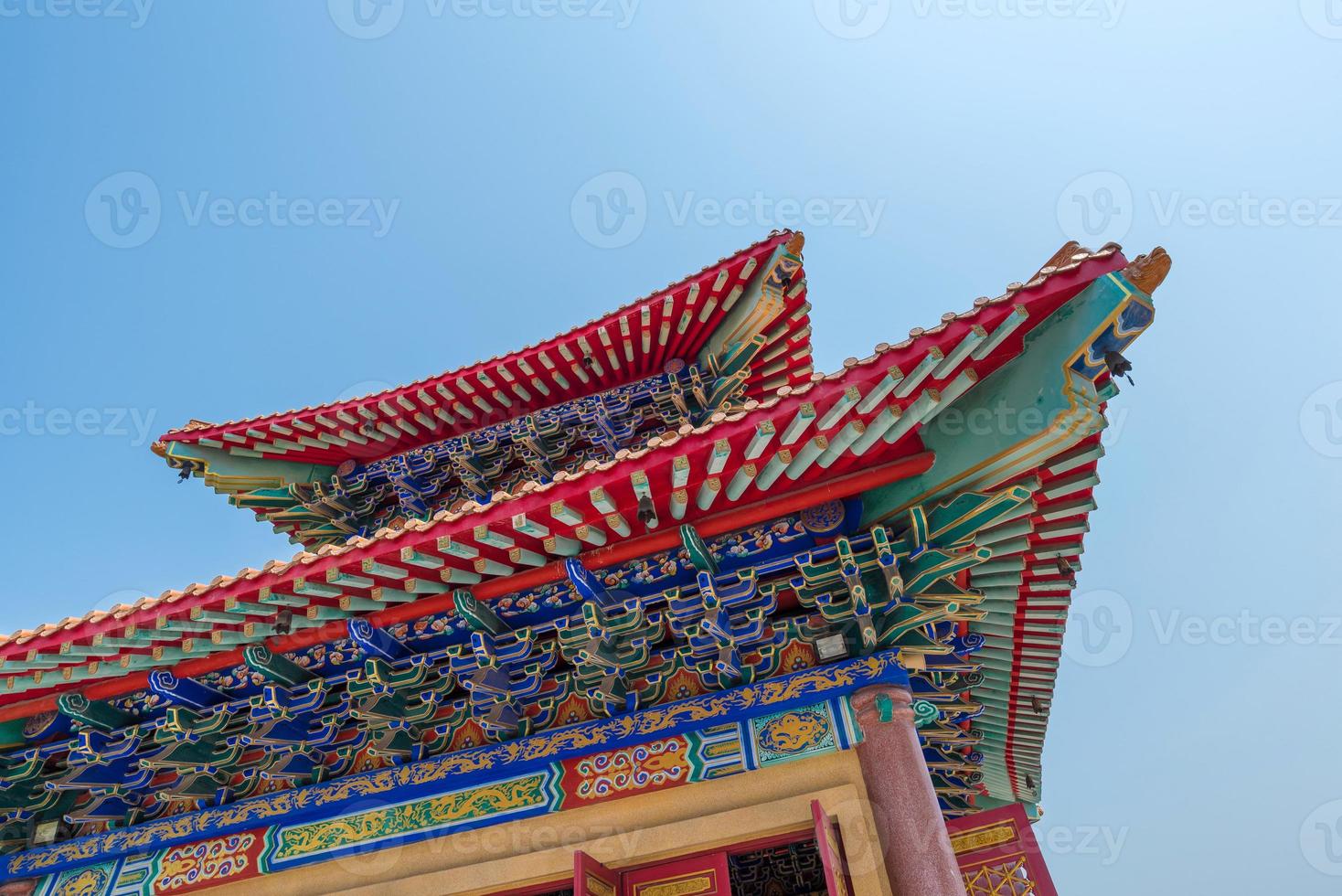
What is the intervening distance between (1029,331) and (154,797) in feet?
22.9

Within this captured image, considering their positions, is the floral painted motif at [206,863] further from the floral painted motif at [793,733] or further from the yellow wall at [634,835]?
the floral painted motif at [793,733]

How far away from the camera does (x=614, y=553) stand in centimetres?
487

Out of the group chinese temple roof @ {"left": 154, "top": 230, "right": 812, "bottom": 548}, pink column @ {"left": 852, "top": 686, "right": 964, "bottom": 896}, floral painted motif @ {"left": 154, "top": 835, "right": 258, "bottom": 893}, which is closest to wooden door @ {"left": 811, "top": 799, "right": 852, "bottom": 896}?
pink column @ {"left": 852, "top": 686, "right": 964, "bottom": 896}

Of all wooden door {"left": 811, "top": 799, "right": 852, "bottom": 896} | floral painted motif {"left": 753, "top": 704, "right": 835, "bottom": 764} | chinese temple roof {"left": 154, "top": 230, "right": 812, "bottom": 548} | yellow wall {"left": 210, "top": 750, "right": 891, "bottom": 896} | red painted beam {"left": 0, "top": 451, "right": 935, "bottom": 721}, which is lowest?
wooden door {"left": 811, "top": 799, "right": 852, "bottom": 896}

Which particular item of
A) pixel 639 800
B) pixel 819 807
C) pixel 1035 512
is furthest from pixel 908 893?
pixel 1035 512

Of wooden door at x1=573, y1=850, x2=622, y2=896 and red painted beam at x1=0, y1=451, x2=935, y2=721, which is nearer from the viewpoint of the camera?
wooden door at x1=573, y1=850, x2=622, y2=896

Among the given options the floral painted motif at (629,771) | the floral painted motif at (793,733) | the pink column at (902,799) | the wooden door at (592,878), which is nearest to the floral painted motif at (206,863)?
the floral painted motif at (629,771)

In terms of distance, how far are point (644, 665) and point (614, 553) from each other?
34.5 inches

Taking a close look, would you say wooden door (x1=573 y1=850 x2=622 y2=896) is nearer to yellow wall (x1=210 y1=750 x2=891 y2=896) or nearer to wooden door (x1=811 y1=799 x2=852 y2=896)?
yellow wall (x1=210 y1=750 x2=891 y2=896)

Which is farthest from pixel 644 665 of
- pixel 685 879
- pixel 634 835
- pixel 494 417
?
pixel 494 417

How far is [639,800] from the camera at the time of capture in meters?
4.86

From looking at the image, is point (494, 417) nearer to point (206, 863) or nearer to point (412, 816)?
point (412, 816)

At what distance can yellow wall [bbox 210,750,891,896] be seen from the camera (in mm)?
4508

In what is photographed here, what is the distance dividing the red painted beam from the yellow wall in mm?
1457
